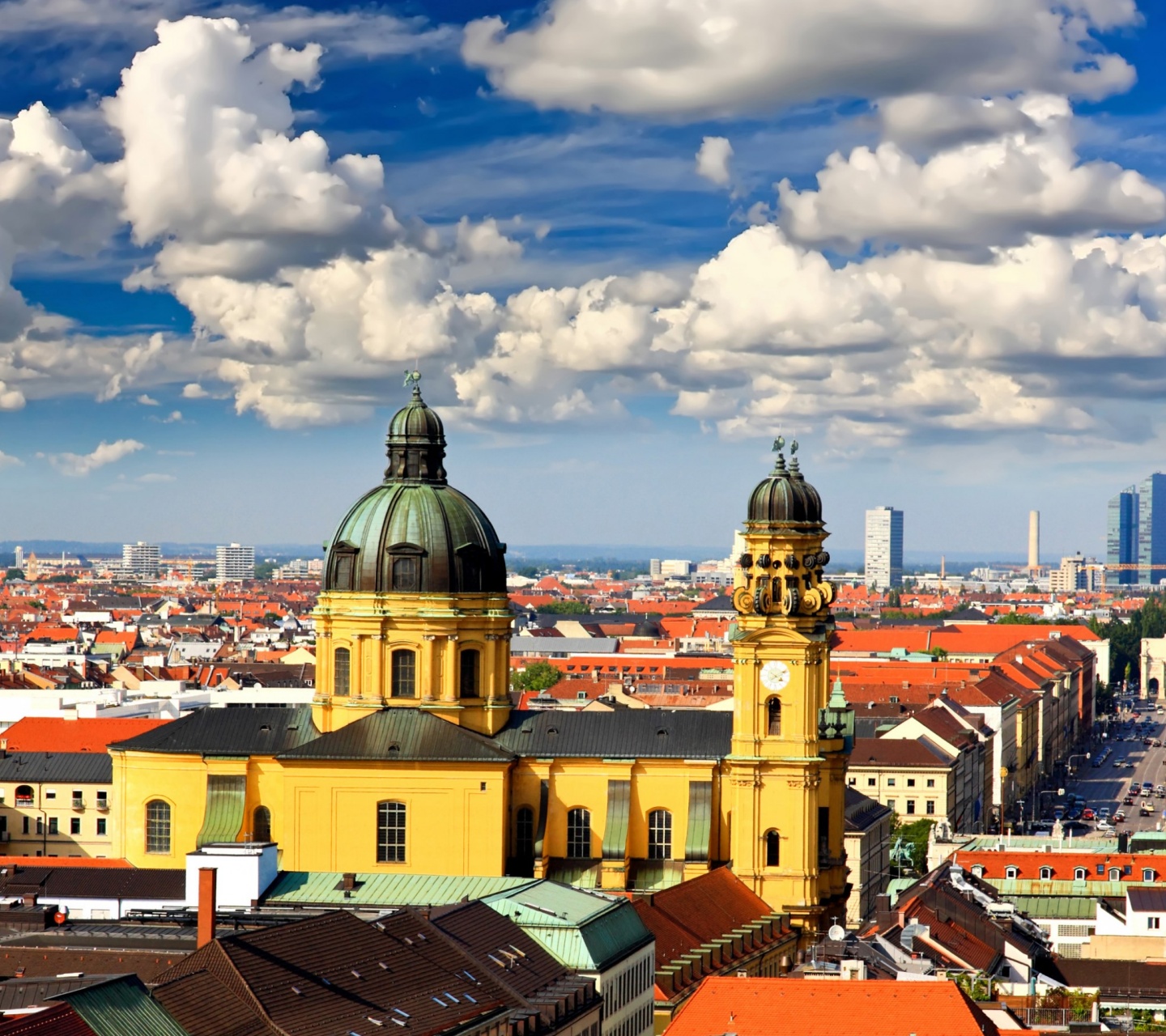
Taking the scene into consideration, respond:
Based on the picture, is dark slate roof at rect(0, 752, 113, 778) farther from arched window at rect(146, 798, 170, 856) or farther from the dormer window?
the dormer window

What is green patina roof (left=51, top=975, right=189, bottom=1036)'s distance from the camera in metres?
55.6

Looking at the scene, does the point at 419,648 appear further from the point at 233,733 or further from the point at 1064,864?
the point at 1064,864

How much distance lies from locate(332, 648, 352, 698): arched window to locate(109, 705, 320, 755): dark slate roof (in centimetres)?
186

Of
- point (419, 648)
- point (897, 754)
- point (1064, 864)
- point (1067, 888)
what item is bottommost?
point (1067, 888)

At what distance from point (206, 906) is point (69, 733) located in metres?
81.6

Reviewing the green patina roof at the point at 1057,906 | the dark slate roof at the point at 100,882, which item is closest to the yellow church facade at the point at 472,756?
the dark slate roof at the point at 100,882

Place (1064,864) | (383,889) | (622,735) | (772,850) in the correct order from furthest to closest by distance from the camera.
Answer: (1064,864) → (622,735) → (772,850) → (383,889)

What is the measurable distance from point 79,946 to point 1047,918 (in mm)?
50751

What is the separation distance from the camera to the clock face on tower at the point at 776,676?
337 ft

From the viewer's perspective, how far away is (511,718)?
346 feet

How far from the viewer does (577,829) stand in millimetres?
102125

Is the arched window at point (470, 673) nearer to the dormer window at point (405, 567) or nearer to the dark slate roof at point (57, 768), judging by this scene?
the dormer window at point (405, 567)

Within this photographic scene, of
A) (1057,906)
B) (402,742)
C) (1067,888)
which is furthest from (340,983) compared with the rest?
(1067,888)

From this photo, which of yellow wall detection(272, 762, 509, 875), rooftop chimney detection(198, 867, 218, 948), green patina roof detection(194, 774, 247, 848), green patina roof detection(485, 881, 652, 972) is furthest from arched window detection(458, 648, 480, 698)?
rooftop chimney detection(198, 867, 218, 948)
